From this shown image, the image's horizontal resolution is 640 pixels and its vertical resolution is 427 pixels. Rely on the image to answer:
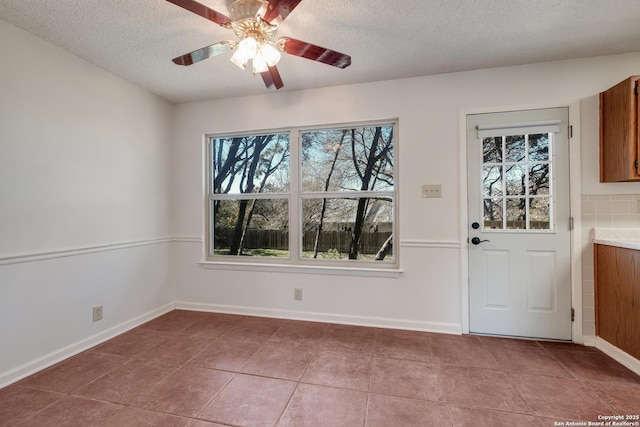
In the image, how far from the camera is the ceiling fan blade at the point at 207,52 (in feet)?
5.35

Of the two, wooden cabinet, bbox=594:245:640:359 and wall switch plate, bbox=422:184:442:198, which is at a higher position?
wall switch plate, bbox=422:184:442:198

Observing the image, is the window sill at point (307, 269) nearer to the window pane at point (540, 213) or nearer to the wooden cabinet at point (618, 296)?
the window pane at point (540, 213)

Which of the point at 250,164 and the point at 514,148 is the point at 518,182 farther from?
the point at 250,164

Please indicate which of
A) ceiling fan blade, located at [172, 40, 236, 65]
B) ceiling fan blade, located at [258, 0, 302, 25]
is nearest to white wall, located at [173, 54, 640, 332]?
ceiling fan blade, located at [172, 40, 236, 65]

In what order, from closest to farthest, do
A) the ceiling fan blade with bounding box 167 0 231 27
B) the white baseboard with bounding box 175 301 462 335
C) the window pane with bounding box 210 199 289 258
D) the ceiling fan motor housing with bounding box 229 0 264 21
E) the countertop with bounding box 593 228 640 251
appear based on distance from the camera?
the ceiling fan blade with bounding box 167 0 231 27 < the ceiling fan motor housing with bounding box 229 0 264 21 < the countertop with bounding box 593 228 640 251 < the white baseboard with bounding box 175 301 462 335 < the window pane with bounding box 210 199 289 258

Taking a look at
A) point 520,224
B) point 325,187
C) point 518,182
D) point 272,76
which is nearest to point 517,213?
point 520,224

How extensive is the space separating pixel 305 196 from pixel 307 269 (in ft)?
2.52

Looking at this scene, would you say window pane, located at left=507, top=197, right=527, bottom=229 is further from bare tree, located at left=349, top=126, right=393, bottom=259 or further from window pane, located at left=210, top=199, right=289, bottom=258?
window pane, located at left=210, top=199, right=289, bottom=258

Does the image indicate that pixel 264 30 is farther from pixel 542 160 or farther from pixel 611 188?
pixel 611 188

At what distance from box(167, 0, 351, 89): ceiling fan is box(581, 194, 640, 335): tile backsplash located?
234 centimetres

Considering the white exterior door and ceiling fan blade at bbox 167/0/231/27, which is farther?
the white exterior door

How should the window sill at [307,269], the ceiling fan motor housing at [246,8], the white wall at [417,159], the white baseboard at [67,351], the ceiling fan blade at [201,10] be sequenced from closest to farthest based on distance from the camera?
the ceiling fan blade at [201,10], the ceiling fan motor housing at [246,8], the white baseboard at [67,351], the white wall at [417,159], the window sill at [307,269]

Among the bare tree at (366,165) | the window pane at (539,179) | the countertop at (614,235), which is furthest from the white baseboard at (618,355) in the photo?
the bare tree at (366,165)

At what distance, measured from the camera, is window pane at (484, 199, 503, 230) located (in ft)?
8.00
